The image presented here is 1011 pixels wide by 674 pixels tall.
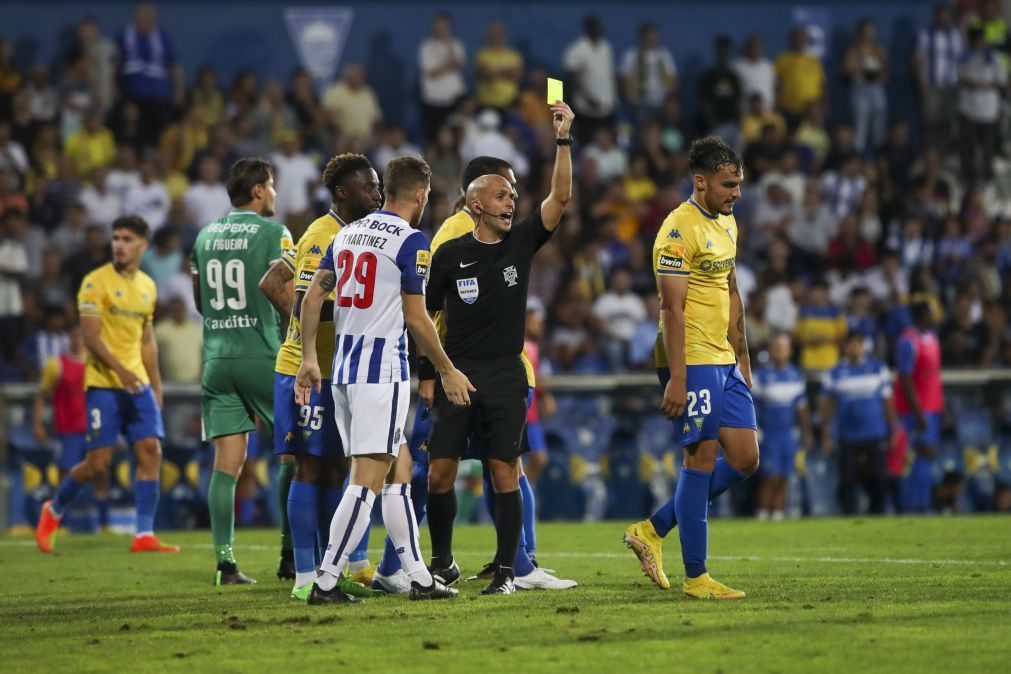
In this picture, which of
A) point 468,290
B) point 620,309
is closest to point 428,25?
point 620,309

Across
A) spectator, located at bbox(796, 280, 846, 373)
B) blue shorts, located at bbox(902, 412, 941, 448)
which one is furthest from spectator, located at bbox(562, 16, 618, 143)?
blue shorts, located at bbox(902, 412, 941, 448)

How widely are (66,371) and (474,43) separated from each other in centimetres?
1054

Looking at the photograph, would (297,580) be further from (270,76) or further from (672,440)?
(270,76)

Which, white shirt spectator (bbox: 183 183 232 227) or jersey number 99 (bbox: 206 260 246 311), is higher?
white shirt spectator (bbox: 183 183 232 227)

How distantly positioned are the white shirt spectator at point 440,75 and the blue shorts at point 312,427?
14.0 metres

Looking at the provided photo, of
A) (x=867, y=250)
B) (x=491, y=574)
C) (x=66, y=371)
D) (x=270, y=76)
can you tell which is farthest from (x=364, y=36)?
(x=491, y=574)

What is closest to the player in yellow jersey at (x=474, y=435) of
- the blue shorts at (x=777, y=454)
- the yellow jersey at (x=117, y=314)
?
the yellow jersey at (x=117, y=314)

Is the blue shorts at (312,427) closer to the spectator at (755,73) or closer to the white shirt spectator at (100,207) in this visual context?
the white shirt spectator at (100,207)

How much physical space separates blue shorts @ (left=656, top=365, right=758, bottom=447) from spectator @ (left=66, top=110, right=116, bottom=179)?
520 inches

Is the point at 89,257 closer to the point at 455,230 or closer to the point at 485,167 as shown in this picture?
the point at 455,230

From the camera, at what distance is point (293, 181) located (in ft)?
66.1

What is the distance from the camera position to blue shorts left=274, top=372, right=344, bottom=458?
9.02 meters

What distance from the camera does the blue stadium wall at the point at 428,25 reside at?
23.4 meters

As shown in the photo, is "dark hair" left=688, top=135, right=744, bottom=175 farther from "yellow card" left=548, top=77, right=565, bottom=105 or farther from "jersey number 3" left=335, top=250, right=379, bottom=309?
"jersey number 3" left=335, top=250, right=379, bottom=309
